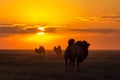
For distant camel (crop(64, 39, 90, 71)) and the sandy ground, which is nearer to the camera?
the sandy ground

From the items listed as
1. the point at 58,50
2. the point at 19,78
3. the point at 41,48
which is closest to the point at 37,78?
the point at 19,78

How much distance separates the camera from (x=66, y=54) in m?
29.6

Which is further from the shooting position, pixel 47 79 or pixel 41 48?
pixel 41 48

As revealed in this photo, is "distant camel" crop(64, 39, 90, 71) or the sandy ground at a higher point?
"distant camel" crop(64, 39, 90, 71)

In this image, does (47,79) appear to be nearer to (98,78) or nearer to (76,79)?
(76,79)

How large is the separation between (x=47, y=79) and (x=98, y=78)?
3678 mm

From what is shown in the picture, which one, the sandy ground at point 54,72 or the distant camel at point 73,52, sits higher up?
the distant camel at point 73,52

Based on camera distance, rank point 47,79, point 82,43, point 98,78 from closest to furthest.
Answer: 1. point 47,79
2. point 98,78
3. point 82,43

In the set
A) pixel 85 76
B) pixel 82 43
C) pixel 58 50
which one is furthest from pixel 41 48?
pixel 85 76

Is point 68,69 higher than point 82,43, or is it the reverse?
point 82,43

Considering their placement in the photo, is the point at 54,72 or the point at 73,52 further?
the point at 73,52

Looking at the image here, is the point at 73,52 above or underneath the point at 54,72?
above

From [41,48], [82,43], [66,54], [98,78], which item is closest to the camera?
[98,78]

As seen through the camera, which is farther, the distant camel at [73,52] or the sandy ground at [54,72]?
the distant camel at [73,52]
